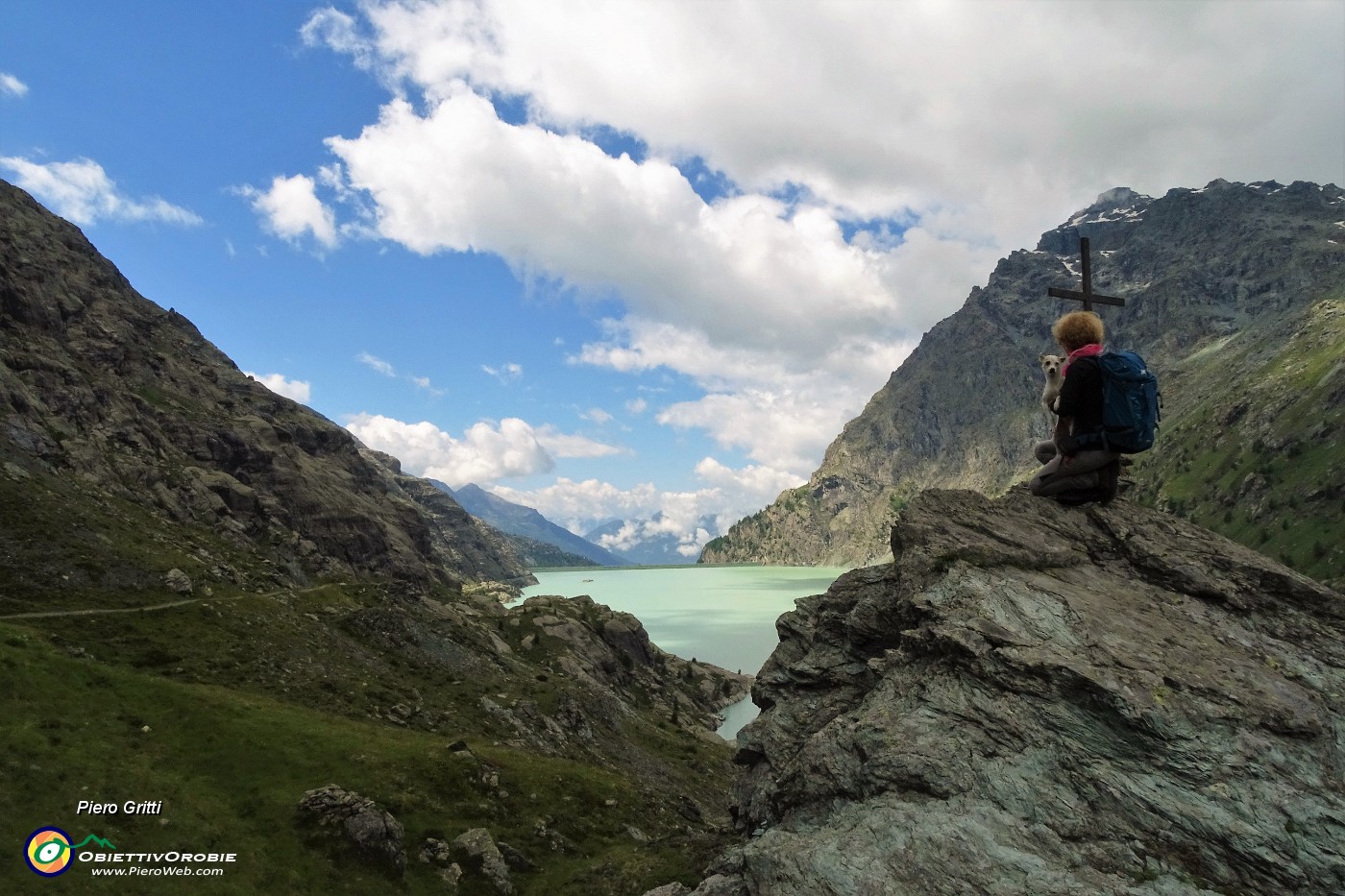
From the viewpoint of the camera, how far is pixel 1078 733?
1394cm

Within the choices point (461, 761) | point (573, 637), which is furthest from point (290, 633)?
point (573, 637)

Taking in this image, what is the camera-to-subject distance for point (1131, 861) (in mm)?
11891

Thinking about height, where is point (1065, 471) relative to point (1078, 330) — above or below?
below

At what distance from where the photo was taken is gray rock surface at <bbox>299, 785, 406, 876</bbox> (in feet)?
112

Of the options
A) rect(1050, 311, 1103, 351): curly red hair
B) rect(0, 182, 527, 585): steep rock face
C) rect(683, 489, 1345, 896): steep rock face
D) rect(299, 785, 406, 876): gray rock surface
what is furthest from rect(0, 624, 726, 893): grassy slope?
rect(0, 182, 527, 585): steep rock face

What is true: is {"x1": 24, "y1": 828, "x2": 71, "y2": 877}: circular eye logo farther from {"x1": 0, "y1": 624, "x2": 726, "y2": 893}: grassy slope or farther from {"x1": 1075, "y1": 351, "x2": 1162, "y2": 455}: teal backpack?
{"x1": 1075, "y1": 351, "x2": 1162, "y2": 455}: teal backpack

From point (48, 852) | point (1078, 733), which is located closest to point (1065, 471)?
point (1078, 733)

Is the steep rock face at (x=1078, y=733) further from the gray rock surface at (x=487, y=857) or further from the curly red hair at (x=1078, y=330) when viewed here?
the gray rock surface at (x=487, y=857)

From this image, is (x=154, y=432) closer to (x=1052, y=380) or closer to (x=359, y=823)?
(x=359, y=823)

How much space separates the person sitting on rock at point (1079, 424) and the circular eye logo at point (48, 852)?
38.0 metres

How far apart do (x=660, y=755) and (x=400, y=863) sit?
47146 millimetres

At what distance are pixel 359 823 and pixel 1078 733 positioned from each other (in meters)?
35.4

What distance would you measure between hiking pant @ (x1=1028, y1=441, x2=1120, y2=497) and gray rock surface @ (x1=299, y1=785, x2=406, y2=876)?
3544 centimetres

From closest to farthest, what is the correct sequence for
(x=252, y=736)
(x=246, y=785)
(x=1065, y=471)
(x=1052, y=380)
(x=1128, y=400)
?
(x=1128, y=400), (x=1052, y=380), (x=1065, y=471), (x=246, y=785), (x=252, y=736)
